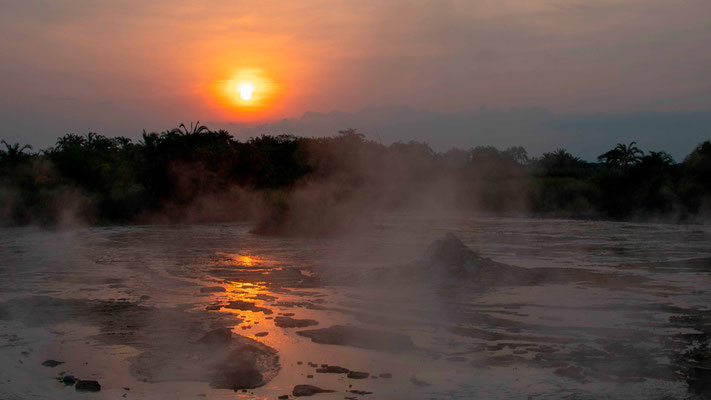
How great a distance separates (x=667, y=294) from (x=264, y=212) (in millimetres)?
19703

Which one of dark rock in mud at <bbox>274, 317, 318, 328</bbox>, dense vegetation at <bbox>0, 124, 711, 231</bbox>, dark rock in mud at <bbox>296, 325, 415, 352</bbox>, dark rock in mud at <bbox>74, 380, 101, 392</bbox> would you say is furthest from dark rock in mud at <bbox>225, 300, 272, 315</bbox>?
dense vegetation at <bbox>0, 124, 711, 231</bbox>

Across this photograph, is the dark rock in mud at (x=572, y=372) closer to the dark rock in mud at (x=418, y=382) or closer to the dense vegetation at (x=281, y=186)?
the dark rock in mud at (x=418, y=382)

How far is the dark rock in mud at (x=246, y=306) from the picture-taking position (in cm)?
1070

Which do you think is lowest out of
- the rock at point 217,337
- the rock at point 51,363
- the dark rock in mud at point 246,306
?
the rock at point 51,363

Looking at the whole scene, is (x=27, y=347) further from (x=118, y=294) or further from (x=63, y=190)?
(x=63, y=190)

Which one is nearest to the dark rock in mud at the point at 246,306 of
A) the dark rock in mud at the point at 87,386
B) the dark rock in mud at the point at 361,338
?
the dark rock in mud at the point at 361,338

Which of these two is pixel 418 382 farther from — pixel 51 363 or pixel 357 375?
pixel 51 363

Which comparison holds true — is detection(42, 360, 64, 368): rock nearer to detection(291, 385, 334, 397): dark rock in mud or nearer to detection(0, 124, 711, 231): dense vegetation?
detection(291, 385, 334, 397): dark rock in mud

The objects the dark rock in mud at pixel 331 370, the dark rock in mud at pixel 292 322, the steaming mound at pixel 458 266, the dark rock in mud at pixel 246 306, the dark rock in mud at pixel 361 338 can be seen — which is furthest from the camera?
the steaming mound at pixel 458 266

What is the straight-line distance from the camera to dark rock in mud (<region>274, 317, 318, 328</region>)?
31.2 feet

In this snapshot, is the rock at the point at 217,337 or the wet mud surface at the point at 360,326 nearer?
the wet mud surface at the point at 360,326

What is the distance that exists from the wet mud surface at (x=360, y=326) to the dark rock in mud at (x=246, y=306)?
3 centimetres

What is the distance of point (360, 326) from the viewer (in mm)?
9508

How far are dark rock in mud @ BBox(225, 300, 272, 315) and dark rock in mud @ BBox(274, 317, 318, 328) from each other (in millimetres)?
596
